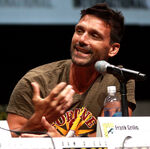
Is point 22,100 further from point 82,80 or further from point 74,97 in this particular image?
point 82,80

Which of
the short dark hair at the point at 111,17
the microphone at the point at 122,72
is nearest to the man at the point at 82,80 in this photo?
the short dark hair at the point at 111,17

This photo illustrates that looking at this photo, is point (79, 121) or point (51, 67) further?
point (51, 67)

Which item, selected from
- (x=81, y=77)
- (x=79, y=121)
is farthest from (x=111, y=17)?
(x=79, y=121)

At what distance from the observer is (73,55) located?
1923 mm

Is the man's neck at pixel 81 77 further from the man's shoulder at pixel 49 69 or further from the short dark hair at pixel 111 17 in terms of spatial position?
the short dark hair at pixel 111 17

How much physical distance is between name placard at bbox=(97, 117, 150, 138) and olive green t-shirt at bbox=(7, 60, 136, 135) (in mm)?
601

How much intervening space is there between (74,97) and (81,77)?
0.18 m

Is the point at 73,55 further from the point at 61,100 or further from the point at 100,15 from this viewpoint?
the point at 61,100

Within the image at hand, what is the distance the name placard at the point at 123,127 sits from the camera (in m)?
1.14

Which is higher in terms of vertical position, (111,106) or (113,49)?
(113,49)

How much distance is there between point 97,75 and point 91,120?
36cm

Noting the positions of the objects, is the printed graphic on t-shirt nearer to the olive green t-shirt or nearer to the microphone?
the olive green t-shirt

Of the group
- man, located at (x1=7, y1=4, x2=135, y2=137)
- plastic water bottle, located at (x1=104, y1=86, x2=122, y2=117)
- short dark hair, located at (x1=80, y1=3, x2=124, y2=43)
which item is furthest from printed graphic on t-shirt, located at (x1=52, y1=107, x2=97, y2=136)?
short dark hair, located at (x1=80, y1=3, x2=124, y2=43)

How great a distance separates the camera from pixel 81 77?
2020 millimetres
